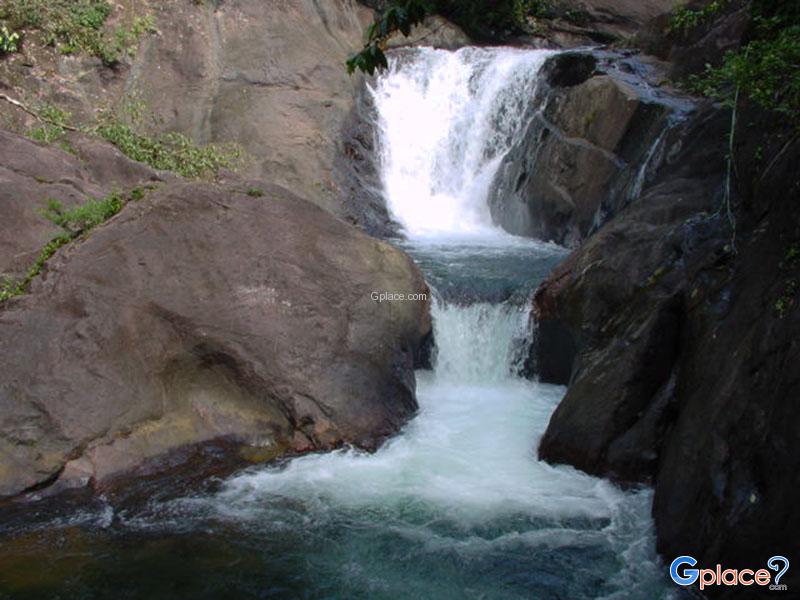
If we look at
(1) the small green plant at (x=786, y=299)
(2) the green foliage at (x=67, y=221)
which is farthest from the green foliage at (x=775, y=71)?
(2) the green foliage at (x=67, y=221)

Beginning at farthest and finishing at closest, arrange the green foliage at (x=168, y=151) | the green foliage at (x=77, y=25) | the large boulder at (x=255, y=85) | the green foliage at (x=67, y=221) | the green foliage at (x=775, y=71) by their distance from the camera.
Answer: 1. the large boulder at (x=255, y=85)
2. the green foliage at (x=77, y=25)
3. the green foliage at (x=168, y=151)
4. the green foliage at (x=67, y=221)
5. the green foliage at (x=775, y=71)

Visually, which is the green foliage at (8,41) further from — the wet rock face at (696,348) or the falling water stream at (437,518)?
the wet rock face at (696,348)

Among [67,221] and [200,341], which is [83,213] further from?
[200,341]

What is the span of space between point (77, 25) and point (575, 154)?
8586 millimetres

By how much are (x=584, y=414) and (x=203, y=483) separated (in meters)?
3.34

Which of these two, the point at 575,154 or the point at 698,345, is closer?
the point at 698,345

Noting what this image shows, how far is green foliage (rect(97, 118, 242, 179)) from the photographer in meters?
11.6

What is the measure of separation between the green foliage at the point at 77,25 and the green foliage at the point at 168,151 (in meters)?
1.50

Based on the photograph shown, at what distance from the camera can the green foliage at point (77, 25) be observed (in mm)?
12328

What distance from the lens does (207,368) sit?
7160mm

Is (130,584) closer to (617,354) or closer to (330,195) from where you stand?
(617,354)

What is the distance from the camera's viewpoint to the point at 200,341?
7137 millimetres

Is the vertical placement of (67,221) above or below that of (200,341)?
above

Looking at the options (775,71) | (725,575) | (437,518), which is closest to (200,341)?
(437,518)
